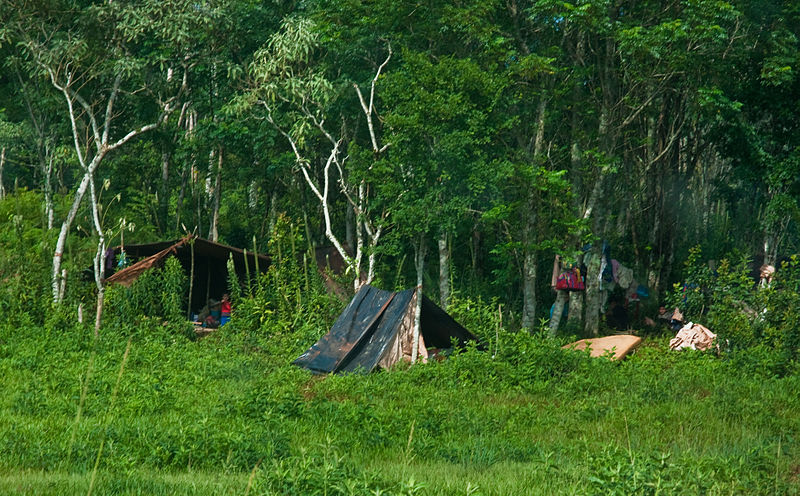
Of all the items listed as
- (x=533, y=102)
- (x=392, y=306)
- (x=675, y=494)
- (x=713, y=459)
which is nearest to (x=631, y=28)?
(x=533, y=102)

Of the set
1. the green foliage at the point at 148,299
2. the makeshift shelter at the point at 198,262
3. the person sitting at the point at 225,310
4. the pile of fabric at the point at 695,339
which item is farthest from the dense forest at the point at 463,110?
the person sitting at the point at 225,310

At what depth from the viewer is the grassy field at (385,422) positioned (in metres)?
5.79

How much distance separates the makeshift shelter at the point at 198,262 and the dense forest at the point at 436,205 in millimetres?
517

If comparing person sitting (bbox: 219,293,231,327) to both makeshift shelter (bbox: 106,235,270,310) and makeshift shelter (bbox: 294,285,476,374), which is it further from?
makeshift shelter (bbox: 294,285,476,374)

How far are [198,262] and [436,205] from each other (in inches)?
223

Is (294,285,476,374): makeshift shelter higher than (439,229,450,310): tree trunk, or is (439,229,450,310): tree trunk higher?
(439,229,450,310): tree trunk

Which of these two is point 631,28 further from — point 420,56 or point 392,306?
point 392,306

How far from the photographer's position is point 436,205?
14.7 meters

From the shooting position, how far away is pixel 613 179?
744 inches

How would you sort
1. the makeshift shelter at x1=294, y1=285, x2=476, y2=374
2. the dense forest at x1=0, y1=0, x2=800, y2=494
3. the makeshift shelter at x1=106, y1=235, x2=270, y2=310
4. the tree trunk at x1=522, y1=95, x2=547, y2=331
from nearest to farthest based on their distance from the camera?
the dense forest at x1=0, y1=0, x2=800, y2=494, the makeshift shelter at x1=294, y1=285, x2=476, y2=374, the makeshift shelter at x1=106, y1=235, x2=270, y2=310, the tree trunk at x1=522, y1=95, x2=547, y2=331

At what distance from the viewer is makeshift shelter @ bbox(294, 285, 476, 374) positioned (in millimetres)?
12336

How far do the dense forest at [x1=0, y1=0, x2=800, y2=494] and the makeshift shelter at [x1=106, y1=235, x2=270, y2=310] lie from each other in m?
0.52

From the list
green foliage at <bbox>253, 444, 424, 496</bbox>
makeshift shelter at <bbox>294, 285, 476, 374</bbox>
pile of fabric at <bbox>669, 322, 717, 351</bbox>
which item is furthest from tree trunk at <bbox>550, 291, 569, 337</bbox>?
green foliage at <bbox>253, 444, 424, 496</bbox>

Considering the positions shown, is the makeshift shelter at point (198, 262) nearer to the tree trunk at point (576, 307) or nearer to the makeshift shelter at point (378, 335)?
the makeshift shelter at point (378, 335)
